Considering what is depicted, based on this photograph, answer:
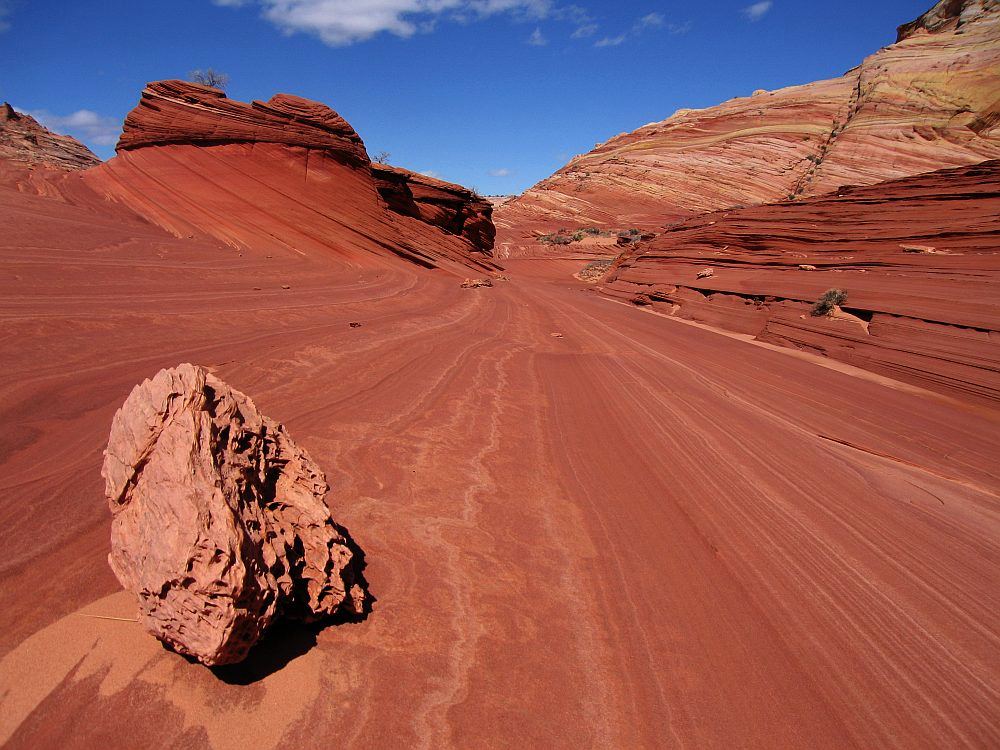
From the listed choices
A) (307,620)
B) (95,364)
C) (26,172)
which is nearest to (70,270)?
(95,364)

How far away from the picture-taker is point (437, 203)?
23656mm

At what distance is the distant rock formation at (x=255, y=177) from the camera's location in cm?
1328

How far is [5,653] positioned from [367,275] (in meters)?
11.3

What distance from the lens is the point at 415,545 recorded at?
2.60m

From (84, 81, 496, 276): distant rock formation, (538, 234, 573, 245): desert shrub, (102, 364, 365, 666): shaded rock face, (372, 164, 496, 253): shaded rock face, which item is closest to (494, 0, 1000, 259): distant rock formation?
(538, 234, 573, 245): desert shrub

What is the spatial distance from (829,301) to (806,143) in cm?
4185

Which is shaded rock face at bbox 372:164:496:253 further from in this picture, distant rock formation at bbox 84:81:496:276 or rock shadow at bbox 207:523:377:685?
rock shadow at bbox 207:523:377:685

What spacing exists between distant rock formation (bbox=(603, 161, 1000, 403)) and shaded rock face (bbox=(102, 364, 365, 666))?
8047 mm

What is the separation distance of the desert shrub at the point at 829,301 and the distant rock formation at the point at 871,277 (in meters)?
0.22

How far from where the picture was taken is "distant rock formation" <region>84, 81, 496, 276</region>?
523 inches

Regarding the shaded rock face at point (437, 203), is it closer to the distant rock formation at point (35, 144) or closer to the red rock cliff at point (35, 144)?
the red rock cliff at point (35, 144)

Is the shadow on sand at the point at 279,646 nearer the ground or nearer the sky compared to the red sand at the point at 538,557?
nearer the ground

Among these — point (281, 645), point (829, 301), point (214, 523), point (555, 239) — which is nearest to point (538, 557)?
point (281, 645)

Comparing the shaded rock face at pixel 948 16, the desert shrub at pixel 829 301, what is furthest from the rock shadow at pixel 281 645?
the shaded rock face at pixel 948 16
